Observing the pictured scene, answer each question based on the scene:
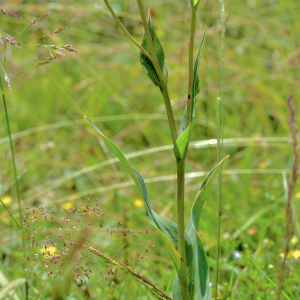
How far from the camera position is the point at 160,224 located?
0.88 metres

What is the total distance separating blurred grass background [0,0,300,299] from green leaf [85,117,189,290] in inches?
12.1

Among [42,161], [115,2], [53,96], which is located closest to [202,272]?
[42,161]

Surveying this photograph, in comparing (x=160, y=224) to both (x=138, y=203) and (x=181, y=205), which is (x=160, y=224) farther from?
(x=138, y=203)

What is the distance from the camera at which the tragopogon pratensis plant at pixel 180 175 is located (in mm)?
763

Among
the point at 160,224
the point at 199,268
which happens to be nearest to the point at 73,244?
the point at 160,224

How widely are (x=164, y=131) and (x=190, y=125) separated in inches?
69.0

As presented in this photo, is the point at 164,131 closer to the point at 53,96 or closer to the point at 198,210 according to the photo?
the point at 53,96

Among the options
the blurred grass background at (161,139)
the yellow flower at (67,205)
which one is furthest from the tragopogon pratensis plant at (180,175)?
the yellow flower at (67,205)

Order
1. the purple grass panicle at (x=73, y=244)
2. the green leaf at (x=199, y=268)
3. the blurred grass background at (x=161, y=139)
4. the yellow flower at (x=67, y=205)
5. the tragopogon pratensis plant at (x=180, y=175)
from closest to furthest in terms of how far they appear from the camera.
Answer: the purple grass panicle at (x=73, y=244) < the tragopogon pratensis plant at (x=180, y=175) < the green leaf at (x=199, y=268) < the blurred grass background at (x=161, y=139) < the yellow flower at (x=67, y=205)

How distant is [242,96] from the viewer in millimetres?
2713

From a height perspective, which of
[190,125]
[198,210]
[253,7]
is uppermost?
[253,7]

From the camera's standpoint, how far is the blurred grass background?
4.75 ft

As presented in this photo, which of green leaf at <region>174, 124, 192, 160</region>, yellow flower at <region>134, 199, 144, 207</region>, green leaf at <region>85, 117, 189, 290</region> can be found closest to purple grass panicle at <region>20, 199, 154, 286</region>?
green leaf at <region>85, 117, 189, 290</region>

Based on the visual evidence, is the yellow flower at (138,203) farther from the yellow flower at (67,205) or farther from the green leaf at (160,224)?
the green leaf at (160,224)
